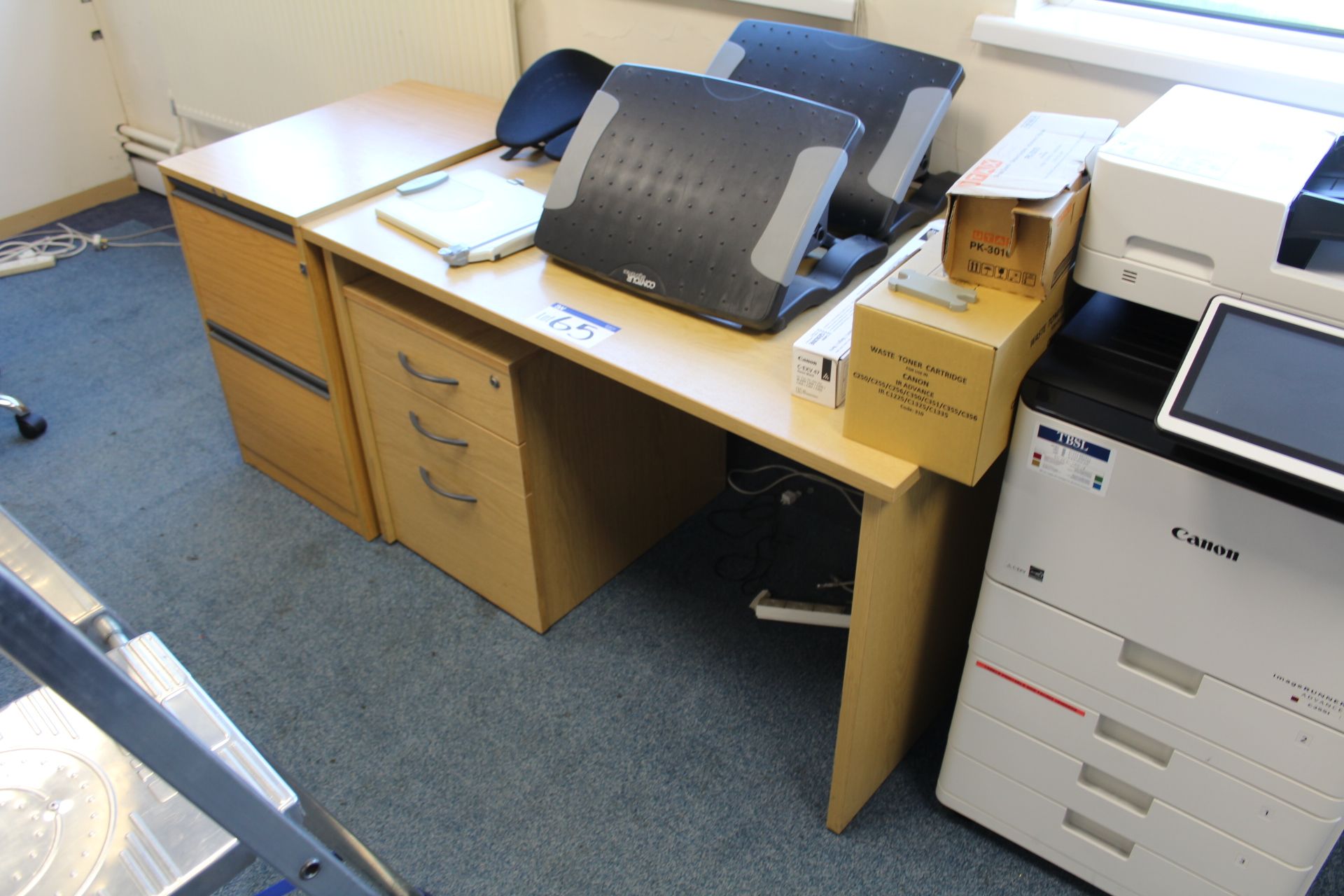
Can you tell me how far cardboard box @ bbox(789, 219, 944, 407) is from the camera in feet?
4.12

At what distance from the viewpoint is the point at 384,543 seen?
2184 mm

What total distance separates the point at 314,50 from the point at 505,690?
194 centimetres

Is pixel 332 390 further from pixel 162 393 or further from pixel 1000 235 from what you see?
pixel 1000 235

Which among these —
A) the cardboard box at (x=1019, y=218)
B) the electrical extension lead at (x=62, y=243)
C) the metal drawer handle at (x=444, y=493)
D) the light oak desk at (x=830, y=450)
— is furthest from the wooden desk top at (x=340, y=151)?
the electrical extension lead at (x=62, y=243)

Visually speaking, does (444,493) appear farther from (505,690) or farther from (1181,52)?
(1181,52)

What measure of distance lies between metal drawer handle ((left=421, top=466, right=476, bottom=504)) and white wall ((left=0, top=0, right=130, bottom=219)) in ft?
8.04

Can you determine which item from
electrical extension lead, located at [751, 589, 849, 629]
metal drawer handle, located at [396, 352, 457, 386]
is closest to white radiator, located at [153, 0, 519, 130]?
metal drawer handle, located at [396, 352, 457, 386]

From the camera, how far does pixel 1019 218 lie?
1.10 metres

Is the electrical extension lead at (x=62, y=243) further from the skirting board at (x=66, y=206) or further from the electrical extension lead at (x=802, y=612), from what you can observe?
the electrical extension lead at (x=802, y=612)

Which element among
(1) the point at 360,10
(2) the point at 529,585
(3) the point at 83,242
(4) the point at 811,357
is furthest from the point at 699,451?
(3) the point at 83,242

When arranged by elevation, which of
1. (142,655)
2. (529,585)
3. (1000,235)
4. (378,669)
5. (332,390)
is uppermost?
(1000,235)

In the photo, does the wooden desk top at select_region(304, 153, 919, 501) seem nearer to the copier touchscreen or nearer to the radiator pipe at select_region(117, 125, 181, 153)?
the copier touchscreen

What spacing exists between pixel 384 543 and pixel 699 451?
0.71 meters

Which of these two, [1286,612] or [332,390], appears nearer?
[1286,612]
